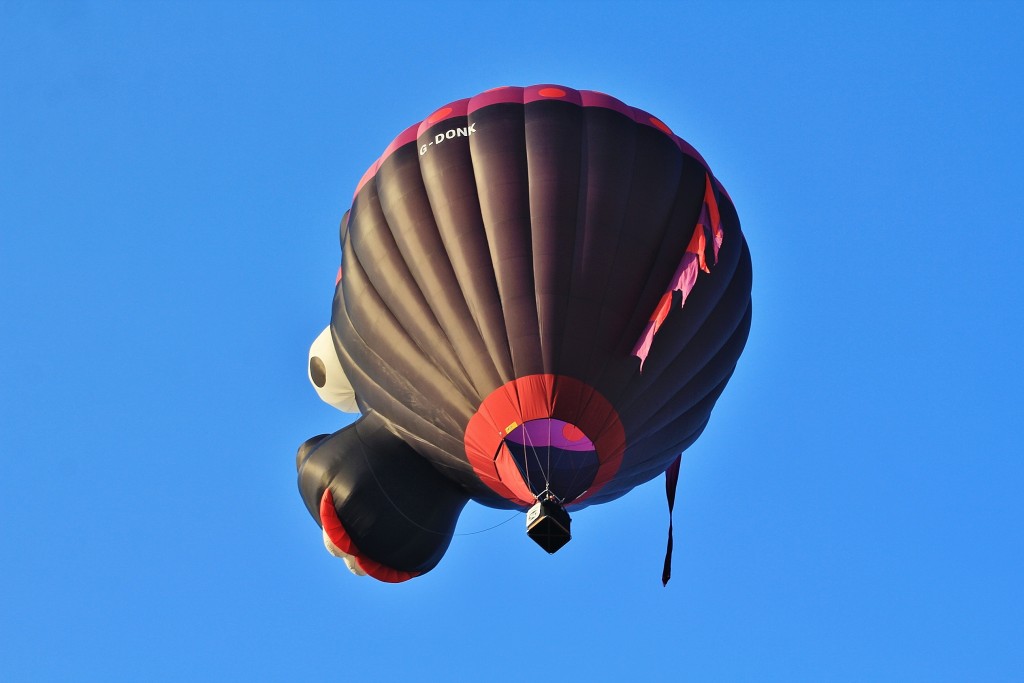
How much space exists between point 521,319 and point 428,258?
1515mm

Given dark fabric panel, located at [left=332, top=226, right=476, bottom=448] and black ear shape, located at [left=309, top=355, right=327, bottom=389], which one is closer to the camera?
dark fabric panel, located at [left=332, top=226, right=476, bottom=448]

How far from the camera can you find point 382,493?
1936cm

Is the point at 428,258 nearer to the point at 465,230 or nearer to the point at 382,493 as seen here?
the point at 465,230

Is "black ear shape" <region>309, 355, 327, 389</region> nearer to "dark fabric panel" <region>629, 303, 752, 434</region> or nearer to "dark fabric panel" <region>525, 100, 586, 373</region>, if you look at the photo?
"dark fabric panel" <region>525, 100, 586, 373</region>

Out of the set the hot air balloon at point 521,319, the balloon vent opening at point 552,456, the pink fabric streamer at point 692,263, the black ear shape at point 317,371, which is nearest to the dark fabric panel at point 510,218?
the hot air balloon at point 521,319

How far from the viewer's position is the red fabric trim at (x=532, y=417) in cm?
1747

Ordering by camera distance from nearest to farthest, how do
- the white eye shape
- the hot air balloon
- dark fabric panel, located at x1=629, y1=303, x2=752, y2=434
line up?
the hot air balloon
dark fabric panel, located at x1=629, y1=303, x2=752, y2=434
the white eye shape

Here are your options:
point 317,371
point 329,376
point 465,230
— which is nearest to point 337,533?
point 329,376

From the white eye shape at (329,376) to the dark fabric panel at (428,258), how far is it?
2.47 m

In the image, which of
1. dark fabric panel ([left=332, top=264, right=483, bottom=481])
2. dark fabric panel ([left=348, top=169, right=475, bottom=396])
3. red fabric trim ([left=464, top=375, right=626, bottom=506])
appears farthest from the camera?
dark fabric panel ([left=332, top=264, right=483, bottom=481])

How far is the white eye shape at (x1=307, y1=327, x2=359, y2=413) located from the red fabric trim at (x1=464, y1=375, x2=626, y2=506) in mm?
3173

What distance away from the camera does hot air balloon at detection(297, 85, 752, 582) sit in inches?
698

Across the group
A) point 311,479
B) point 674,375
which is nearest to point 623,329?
point 674,375

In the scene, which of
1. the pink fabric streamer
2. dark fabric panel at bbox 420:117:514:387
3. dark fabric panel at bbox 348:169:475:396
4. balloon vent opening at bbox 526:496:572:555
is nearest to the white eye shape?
dark fabric panel at bbox 348:169:475:396
